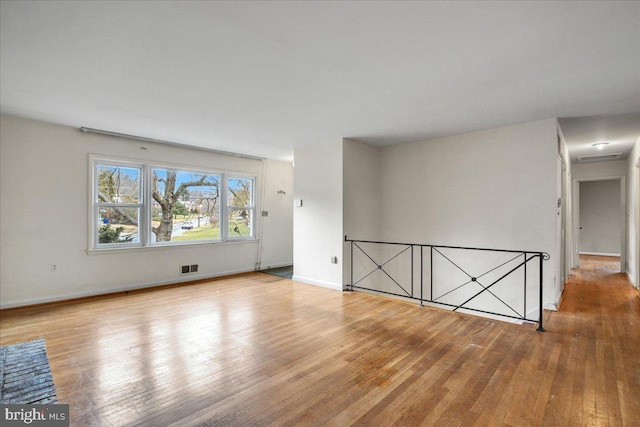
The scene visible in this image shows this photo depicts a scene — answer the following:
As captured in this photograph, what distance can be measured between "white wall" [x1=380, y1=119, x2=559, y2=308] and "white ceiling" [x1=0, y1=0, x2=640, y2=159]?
45 centimetres

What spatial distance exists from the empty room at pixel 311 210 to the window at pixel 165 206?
40mm

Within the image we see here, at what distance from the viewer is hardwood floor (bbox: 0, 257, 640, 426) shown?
1991 millimetres

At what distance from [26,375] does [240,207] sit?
4.57 metres

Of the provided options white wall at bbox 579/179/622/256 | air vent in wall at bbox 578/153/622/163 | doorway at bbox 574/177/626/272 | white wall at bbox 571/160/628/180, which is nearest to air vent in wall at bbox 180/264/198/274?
air vent in wall at bbox 578/153/622/163

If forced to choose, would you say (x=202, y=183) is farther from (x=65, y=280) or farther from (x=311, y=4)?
(x=311, y=4)

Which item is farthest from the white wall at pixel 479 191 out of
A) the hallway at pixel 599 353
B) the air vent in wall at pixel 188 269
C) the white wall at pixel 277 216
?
the air vent in wall at pixel 188 269

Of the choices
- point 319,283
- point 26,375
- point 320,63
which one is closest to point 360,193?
point 319,283

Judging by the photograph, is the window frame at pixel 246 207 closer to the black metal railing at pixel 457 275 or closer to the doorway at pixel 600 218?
the black metal railing at pixel 457 275

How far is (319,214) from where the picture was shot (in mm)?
5457

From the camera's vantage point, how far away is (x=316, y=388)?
2264mm

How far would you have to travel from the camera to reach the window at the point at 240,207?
21.7 feet

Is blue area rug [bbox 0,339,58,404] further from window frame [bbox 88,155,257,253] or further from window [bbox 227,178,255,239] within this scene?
window [bbox 227,178,255,239]

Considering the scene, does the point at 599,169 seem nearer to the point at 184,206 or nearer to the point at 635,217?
the point at 635,217

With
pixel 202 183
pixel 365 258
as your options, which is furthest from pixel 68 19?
pixel 365 258
